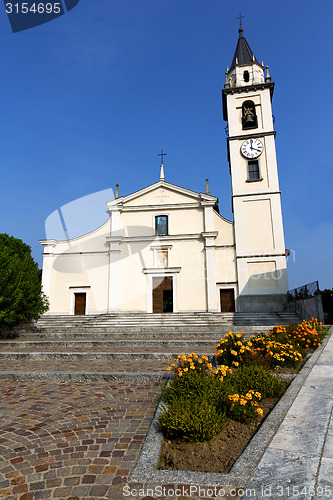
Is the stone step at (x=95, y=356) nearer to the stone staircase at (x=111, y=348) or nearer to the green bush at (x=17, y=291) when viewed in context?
the stone staircase at (x=111, y=348)

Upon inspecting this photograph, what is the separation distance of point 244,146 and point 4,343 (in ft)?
66.8

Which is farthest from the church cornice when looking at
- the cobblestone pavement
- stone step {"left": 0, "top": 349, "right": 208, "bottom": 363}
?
the cobblestone pavement

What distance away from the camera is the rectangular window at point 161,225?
22891mm

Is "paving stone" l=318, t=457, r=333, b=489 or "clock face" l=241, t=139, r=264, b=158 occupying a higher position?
"clock face" l=241, t=139, r=264, b=158

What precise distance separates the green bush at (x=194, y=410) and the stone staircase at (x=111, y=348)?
6.06 feet

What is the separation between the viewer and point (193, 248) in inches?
866

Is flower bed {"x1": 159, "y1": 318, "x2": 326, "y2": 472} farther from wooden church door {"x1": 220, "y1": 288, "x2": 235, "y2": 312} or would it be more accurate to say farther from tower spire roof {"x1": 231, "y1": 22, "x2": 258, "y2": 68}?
tower spire roof {"x1": 231, "y1": 22, "x2": 258, "y2": 68}

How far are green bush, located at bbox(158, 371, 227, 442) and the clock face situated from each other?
827 inches

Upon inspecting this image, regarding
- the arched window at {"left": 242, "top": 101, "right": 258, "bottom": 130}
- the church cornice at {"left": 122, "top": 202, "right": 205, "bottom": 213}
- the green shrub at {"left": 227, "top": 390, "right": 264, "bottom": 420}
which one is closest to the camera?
the green shrub at {"left": 227, "top": 390, "right": 264, "bottom": 420}

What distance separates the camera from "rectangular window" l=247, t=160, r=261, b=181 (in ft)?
73.4

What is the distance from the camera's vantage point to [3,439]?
3.55 meters

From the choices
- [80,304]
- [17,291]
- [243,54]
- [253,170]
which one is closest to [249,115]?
[253,170]

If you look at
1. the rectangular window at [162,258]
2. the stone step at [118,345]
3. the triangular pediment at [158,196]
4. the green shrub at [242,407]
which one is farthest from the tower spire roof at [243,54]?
the green shrub at [242,407]

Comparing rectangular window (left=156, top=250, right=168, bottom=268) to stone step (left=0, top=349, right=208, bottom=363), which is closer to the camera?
stone step (left=0, top=349, right=208, bottom=363)
